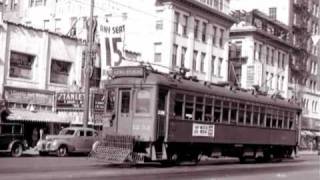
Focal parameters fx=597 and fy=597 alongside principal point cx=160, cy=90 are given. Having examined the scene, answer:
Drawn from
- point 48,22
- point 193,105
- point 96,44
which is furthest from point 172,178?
point 48,22

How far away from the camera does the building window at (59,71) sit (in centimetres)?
4128

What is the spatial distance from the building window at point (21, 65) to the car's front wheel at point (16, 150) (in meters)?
9.56

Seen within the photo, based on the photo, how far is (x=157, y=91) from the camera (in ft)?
76.6

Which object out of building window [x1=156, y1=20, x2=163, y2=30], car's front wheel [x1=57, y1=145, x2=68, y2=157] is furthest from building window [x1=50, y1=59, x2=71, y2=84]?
building window [x1=156, y1=20, x2=163, y2=30]

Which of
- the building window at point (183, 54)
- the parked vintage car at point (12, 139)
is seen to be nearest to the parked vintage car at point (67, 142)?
the parked vintage car at point (12, 139)

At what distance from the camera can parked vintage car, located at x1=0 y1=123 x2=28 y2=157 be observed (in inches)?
1137

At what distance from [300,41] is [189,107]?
174 ft

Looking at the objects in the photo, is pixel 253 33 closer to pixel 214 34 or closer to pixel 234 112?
pixel 214 34

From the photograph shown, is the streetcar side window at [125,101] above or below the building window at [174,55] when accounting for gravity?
below

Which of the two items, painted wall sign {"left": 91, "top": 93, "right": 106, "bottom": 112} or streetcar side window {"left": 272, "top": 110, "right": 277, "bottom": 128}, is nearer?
streetcar side window {"left": 272, "top": 110, "right": 277, "bottom": 128}

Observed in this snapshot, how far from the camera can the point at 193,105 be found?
25266 millimetres

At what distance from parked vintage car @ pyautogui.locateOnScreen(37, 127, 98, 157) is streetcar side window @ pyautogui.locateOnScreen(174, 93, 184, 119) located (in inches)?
368

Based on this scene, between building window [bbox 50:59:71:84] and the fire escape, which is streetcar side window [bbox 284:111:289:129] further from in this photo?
the fire escape

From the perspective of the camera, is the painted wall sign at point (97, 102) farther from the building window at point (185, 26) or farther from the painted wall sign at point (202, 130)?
the painted wall sign at point (202, 130)
